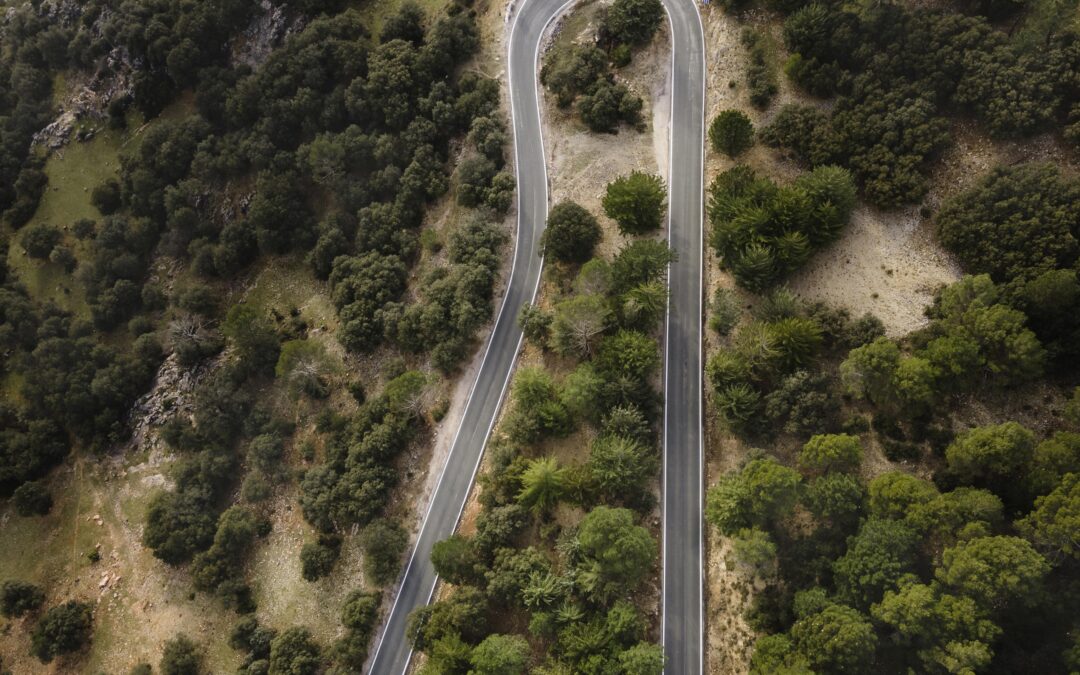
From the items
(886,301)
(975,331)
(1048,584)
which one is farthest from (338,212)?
(1048,584)

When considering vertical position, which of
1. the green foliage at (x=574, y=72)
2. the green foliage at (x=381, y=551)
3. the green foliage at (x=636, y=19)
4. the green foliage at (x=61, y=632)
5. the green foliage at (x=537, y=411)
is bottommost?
Result: the green foliage at (x=61, y=632)

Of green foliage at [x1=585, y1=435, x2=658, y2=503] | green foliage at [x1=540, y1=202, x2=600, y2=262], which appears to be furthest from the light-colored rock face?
green foliage at [x1=585, y1=435, x2=658, y2=503]

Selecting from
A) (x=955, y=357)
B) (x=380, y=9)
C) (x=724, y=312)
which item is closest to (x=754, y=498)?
(x=724, y=312)

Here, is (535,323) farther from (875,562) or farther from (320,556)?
(875,562)

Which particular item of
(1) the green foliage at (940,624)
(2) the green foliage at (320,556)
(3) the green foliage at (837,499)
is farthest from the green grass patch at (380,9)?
(1) the green foliage at (940,624)

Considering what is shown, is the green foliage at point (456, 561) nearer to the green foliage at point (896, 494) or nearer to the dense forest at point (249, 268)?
the dense forest at point (249, 268)

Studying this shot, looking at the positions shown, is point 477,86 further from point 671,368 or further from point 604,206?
point 671,368
